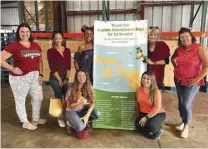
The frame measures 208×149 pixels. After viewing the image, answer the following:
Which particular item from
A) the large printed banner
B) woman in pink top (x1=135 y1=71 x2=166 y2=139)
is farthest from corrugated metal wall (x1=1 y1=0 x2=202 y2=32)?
woman in pink top (x1=135 y1=71 x2=166 y2=139)

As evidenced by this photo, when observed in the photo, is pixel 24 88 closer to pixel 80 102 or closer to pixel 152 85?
pixel 80 102

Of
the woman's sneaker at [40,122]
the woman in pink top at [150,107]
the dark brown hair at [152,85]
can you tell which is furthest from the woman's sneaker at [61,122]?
the dark brown hair at [152,85]

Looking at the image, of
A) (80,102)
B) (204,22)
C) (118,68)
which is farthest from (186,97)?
(204,22)

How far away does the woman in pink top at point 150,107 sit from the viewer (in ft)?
8.64

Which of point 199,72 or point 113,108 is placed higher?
point 199,72

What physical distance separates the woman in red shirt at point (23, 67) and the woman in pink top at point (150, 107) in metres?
1.32

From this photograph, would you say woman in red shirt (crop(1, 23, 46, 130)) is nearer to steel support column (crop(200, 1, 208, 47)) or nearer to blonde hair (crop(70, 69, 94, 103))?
blonde hair (crop(70, 69, 94, 103))

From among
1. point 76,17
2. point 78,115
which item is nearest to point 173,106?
point 78,115

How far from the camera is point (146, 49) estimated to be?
2.73 meters

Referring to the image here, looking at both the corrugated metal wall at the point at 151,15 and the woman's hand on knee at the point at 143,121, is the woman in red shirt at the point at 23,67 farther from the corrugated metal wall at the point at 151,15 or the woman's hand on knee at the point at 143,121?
the corrugated metal wall at the point at 151,15

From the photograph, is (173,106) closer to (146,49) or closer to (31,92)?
(146,49)

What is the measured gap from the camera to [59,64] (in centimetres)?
297

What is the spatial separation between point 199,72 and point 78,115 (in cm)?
151

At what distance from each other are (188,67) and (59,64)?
63.0 inches
